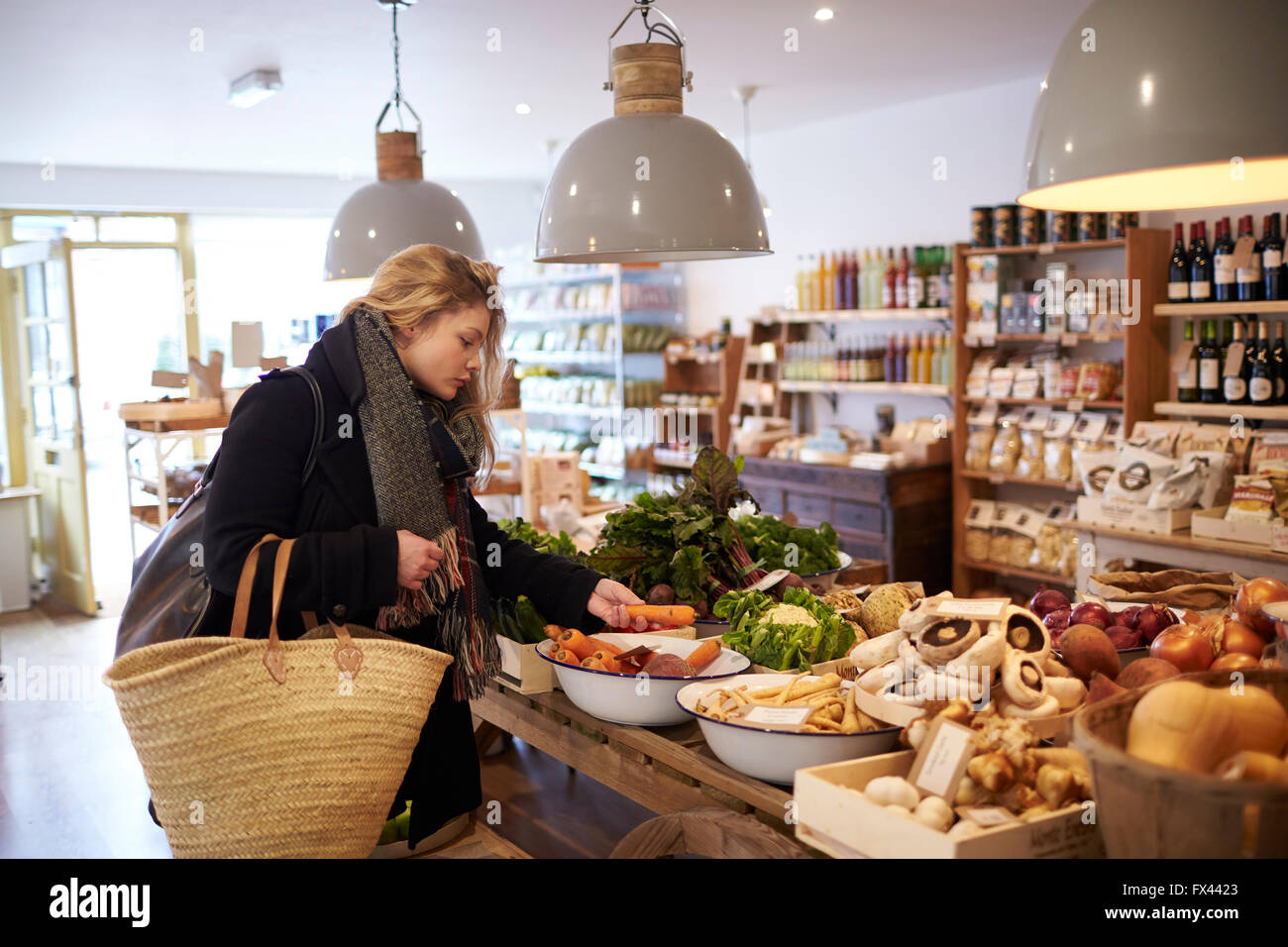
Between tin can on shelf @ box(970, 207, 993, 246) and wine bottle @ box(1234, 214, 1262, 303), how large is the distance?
4.16ft

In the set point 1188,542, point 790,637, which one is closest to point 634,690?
point 790,637

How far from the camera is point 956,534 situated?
577cm

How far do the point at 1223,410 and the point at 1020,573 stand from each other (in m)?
1.29

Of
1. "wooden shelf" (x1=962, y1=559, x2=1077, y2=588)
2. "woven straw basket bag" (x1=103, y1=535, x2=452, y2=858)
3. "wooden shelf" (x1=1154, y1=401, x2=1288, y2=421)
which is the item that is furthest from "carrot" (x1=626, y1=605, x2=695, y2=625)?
"wooden shelf" (x1=962, y1=559, x2=1077, y2=588)

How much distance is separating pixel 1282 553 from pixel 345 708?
3.33 meters

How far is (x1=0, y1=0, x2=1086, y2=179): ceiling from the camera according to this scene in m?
4.09

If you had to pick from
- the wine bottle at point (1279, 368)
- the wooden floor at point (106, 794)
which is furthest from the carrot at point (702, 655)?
the wine bottle at point (1279, 368)

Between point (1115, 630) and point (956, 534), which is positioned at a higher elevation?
point (1115, 630)

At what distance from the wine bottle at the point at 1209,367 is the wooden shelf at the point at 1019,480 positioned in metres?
0.74

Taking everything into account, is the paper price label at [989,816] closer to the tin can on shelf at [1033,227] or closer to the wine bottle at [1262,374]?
the wine bottle at [1262,374]

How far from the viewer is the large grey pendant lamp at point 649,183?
1.94 m
